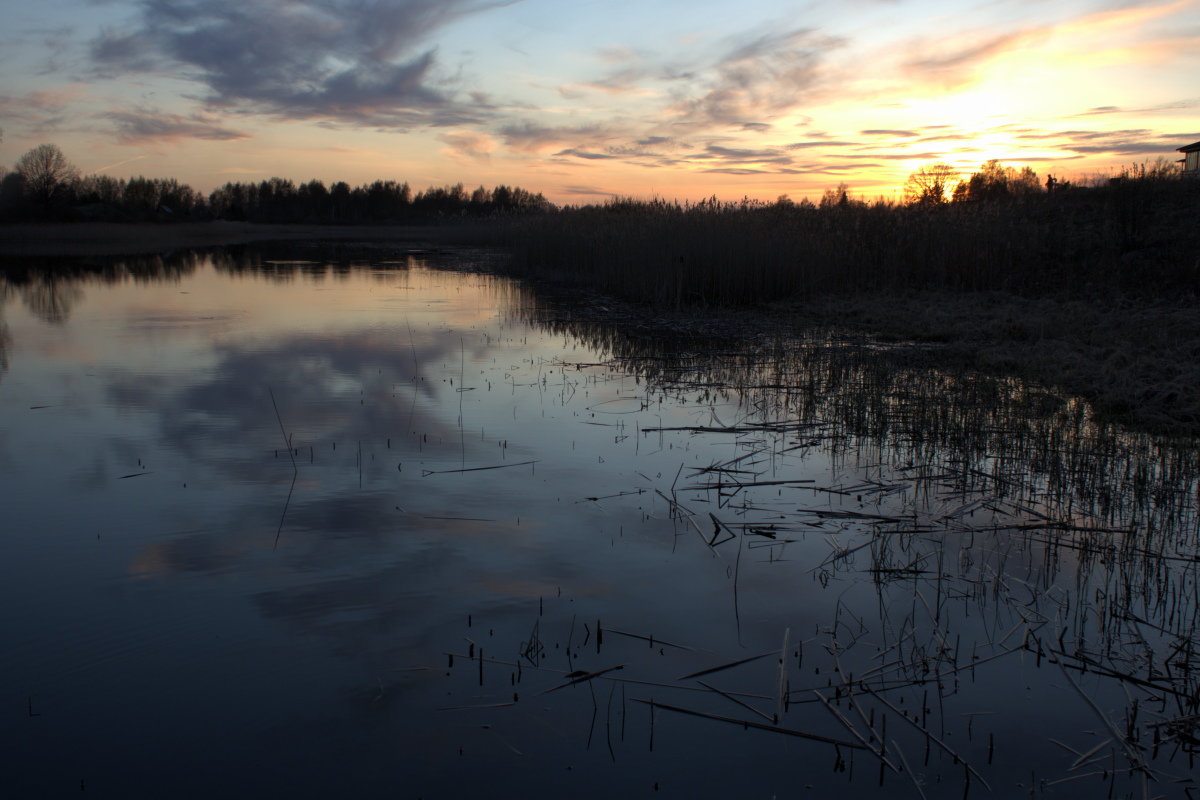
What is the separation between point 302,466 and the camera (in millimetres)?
5016

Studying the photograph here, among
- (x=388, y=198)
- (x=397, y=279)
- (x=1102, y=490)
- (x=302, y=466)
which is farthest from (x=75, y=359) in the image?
(x=388, y=198)

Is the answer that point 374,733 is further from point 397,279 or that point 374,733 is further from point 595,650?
point 397,279

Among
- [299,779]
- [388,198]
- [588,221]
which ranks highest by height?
[388,198]

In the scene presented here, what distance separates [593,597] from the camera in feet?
10.9

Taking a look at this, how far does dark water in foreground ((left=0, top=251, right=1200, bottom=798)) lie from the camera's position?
2342 mm

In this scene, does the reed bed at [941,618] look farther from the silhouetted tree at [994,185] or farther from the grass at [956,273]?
the silhouetted tree at [994,185]

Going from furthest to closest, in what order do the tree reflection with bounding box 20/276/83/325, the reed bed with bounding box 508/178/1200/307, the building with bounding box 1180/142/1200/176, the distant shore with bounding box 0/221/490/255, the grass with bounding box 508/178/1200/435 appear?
the distant shore with bounding box 0/221/490/255 → the building with bounding box 1180/142/1200/176 → the reed bed with bounding box 508/178/1200/307 → the tree reflection with bounding box 20/276/83/325 → the grass with bounding box 508/178/1200/435

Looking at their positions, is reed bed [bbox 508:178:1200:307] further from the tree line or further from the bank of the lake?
the tree line

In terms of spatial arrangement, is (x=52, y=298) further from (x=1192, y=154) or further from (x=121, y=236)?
(x=1192, y=154)

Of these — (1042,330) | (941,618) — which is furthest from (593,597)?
(1042,330)

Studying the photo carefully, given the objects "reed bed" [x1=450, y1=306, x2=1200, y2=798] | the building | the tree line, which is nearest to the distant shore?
the tree line

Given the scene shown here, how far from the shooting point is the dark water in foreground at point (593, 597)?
2.34 m

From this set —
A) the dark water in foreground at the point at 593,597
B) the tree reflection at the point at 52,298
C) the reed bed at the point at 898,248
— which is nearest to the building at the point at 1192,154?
the reed bed at the point at 898,248

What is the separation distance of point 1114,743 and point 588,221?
19203 mm
